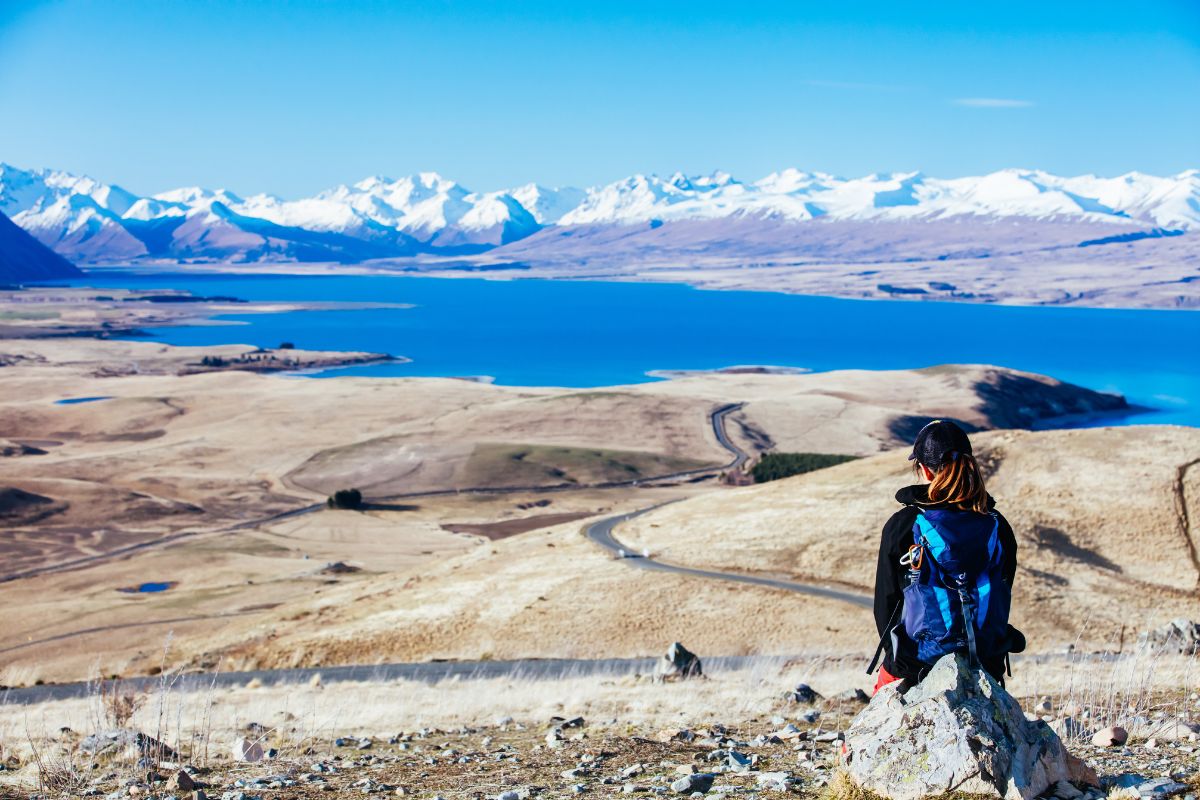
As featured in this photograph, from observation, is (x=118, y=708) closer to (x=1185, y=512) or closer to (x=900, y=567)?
(x=900, y=567)

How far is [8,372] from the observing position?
524 feet

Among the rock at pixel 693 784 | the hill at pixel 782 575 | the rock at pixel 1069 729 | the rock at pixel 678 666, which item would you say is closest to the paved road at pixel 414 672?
the hill at pixel 782 575

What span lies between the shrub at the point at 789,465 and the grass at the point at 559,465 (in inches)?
535

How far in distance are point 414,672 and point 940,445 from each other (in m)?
24.8

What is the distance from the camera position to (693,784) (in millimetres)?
9883

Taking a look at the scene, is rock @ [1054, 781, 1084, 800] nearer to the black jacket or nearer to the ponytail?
the black jacket

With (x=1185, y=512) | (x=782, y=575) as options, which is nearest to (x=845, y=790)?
(x=782, y=575)

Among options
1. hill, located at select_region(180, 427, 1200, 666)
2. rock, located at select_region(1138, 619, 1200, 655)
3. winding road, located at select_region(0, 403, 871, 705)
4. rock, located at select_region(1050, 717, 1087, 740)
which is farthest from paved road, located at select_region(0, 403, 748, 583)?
rock, located at select_region(1050, 717, 1087, 740)

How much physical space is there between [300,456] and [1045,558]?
7792cm

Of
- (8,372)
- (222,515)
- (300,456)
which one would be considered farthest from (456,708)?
(8,372)

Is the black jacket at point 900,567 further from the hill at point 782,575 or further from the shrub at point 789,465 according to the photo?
the shrub at point 789,465

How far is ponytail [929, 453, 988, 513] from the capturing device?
7422 mm

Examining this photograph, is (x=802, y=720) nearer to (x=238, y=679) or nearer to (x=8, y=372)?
(x=238, y=679)

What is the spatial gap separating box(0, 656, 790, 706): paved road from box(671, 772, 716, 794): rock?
17587 mm
